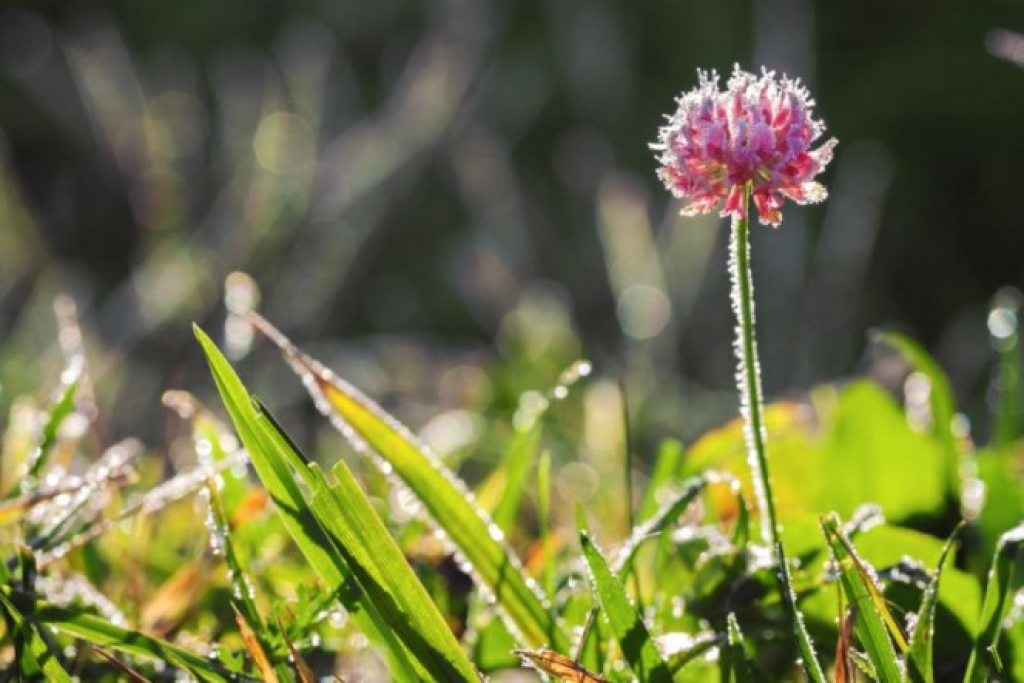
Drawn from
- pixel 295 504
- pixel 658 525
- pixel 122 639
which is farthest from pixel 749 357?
pixel 122 639

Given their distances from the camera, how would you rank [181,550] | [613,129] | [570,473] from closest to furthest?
[181,550] → [570,473] → [613,129]

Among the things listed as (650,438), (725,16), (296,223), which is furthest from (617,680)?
(725,16)

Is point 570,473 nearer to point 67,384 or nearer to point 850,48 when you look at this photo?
point 67,384

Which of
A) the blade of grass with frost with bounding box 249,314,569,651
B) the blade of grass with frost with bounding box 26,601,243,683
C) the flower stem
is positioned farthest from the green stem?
the blade of grass with frost with bounding box 26,601,243,683

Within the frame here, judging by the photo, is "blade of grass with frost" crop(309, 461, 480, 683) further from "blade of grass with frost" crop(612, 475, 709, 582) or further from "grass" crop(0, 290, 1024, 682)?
"blade of grass with frost" crop(612, 475, 709, 582)

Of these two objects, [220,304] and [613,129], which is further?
[613,129]

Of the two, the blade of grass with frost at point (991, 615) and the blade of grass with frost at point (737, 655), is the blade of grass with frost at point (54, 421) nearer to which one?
the blade of grass with frost at point (737, 655)

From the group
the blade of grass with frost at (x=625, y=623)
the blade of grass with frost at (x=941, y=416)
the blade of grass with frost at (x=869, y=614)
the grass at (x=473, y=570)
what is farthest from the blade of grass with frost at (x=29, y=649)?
the blade of grass with frost at (x=941, y=416)

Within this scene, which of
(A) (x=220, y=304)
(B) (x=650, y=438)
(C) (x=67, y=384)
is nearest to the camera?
(C) (x=67, y=384)
